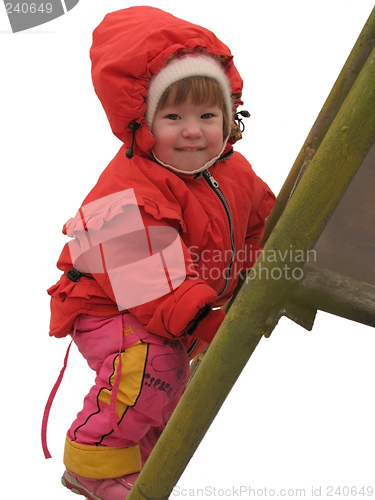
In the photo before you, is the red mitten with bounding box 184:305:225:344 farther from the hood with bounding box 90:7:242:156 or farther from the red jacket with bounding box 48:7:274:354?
the hood with bounding box 90:7:242:156

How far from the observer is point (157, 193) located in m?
1.59

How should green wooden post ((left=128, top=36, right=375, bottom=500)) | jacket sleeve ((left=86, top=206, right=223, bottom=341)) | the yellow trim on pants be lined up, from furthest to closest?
the yellow trim on pants, jacket sleeve ((left=86, top=206, right=223, bottom=341)), green wooden post ((left=128, top=36, right=375, bottom=500))

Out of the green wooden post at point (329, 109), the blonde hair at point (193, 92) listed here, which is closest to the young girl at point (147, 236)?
the blonde hair at point (193, 92)

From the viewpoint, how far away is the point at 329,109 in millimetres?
1771

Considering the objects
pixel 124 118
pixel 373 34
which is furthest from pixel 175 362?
pixel 373 34

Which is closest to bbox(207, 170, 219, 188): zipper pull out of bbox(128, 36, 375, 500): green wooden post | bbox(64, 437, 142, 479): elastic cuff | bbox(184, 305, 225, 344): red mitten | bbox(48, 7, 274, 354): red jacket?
bbox(48, 7, 274, 354): red jacket

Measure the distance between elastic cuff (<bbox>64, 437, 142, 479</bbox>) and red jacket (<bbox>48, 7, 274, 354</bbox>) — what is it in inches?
10.2

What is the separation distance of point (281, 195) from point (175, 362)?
488mm

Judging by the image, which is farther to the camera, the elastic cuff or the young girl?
the elastic cuff

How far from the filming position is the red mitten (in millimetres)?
1550

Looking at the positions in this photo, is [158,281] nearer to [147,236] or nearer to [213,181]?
[147,236]

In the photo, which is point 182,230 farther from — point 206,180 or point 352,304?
point 352,304

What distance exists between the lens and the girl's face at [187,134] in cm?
161

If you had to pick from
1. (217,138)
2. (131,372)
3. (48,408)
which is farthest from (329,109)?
(48,408)
